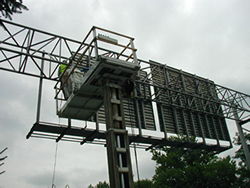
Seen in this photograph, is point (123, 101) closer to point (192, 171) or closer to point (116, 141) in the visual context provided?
→ point (116, 141)

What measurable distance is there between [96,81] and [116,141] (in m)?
2.59

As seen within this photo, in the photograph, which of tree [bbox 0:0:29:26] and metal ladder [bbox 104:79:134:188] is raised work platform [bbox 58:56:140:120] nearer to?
metal ladder [bbox 104:79:134:188]

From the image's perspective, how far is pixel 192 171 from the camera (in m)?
36.2

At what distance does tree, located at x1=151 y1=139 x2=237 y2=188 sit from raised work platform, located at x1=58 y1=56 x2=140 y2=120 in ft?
76.5

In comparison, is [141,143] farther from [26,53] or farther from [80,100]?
[26,53]

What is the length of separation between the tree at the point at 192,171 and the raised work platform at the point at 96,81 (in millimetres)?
23330

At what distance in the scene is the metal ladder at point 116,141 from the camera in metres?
9.27

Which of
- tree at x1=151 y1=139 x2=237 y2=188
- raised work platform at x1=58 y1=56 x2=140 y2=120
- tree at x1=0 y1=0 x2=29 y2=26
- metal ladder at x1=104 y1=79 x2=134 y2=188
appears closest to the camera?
tree at x1=0 y1=0 x2=29 y2=26

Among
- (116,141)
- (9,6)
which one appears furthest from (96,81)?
(9,6)

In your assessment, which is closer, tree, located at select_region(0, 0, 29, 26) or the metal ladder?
tree, located at select_region(0, 0, 29, 26)

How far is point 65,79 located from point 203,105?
1460cm

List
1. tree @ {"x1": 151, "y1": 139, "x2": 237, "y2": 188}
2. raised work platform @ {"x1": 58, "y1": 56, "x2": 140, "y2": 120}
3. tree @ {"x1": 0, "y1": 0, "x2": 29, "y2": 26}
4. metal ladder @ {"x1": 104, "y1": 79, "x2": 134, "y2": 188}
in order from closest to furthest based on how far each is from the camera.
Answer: tree @ {"x1": 0, "y1": 0, "x2": 29, "y2": 26} < metal ladder @ {"x1": 104, "y1": 79, "x2": 134, "y2": 188} < raised work platform @ {"x1": 58, "y1": 56, "x2": 140, "y2": 120} < tree @ {"x1": 151, "y1": 139, "x2": 237, "y2": 188}

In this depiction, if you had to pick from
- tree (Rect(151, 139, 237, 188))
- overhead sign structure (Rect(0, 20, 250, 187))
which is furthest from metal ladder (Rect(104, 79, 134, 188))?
tree (Rect(151, 139, 237, 188))

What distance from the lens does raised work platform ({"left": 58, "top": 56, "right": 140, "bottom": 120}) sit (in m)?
10.4
